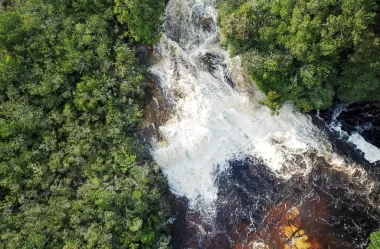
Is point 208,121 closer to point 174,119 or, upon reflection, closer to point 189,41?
point 174,119

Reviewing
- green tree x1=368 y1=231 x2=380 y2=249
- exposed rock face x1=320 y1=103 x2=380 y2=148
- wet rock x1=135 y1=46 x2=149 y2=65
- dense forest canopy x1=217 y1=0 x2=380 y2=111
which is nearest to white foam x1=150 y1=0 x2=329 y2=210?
wet rock x1=135 y1=46 x2=149 y2=65

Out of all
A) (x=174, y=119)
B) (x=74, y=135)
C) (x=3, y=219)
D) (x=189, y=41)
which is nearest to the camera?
(x=3, y=219)

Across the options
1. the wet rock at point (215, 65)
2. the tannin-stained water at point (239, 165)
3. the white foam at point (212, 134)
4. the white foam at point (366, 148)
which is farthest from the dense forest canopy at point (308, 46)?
the white foam at point (366, 148)

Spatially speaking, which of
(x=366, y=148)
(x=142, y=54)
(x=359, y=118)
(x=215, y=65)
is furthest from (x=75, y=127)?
(x=359, y=118)

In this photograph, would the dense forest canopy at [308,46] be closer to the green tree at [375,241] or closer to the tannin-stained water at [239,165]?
the tannin-stained water at [239,165]

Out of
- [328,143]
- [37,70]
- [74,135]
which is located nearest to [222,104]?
[328,143]

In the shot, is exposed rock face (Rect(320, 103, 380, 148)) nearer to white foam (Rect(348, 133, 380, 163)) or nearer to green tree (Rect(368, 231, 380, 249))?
white foam (Rect(348, 133, 380, 163))
